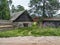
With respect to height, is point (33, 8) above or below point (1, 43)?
below

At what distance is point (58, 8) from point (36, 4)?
12.7 ft

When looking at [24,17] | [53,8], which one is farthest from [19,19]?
[53,8]

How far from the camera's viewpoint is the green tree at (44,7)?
30094 millimetres

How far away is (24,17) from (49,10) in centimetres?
903

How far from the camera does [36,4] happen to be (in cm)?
3039

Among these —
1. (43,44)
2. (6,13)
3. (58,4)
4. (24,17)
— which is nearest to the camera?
(43,44)

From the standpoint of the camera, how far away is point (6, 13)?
25.2 m

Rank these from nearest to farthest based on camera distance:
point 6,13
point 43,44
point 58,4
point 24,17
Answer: point 43,44 → point 24,17 → point 6,13 → point 58,4

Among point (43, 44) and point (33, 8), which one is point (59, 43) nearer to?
point (43, 44)

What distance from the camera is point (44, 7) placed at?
101 feet

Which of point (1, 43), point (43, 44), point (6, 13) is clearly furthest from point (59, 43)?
point (6, 13)

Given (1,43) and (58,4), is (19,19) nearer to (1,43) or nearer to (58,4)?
(58,4)

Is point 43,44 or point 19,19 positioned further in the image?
point 19,19

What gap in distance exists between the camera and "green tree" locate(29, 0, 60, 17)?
98.7 feet
